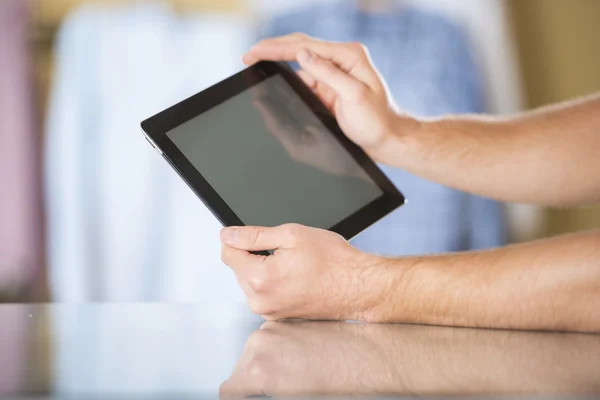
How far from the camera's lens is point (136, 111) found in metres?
1.58

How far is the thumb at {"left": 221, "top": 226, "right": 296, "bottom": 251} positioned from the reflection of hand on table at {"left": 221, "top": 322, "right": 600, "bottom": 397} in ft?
0.28

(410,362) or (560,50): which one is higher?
(560,50)

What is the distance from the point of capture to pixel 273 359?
538 millimetres

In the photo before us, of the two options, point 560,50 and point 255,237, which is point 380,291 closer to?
point 255,237

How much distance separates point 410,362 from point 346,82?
1.60 ft

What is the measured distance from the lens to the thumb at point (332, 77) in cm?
92

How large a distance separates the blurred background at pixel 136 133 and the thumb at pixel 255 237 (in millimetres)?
871

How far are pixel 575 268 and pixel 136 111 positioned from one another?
3.78ft

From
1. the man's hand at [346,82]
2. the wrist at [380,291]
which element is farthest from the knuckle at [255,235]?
the man's hand at [346,82]

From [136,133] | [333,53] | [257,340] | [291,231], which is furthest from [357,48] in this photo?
[136,133]

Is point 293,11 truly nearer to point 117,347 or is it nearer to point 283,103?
point 283,103

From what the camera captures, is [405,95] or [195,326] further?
[405,95]

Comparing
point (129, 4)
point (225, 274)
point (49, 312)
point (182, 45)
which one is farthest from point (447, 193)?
point (49, 312)

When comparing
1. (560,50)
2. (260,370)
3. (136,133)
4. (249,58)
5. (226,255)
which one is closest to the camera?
(260,370)
